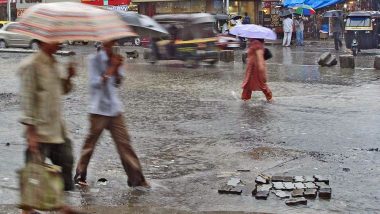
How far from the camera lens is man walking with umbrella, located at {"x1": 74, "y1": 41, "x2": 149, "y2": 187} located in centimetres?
604

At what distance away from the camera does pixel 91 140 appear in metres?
6.29

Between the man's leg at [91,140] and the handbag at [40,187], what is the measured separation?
5.19ft

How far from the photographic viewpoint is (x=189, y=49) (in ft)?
63.2

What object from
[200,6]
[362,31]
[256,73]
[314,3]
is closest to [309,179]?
[256,73]

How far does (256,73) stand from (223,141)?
3828mm

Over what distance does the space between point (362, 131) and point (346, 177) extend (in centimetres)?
265

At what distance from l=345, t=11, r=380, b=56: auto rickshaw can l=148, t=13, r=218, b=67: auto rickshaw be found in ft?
23.4

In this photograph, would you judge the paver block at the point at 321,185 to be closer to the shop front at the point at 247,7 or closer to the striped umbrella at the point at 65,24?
the striped umbrella at the point at 65,24

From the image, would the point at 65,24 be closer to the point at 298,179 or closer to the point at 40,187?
the point at 40,187

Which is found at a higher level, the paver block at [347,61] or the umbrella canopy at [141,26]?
the umbrella canopy at [141,26]

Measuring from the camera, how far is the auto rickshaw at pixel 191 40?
1898 cm

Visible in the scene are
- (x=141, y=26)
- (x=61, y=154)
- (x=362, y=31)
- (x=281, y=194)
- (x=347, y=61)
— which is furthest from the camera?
(x=362, y=31)

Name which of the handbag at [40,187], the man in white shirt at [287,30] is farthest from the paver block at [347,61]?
the handbag at [40,187]

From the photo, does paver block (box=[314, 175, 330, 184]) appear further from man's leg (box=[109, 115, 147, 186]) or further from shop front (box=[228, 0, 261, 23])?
shop front (box=[228, 0, 261, 23])
